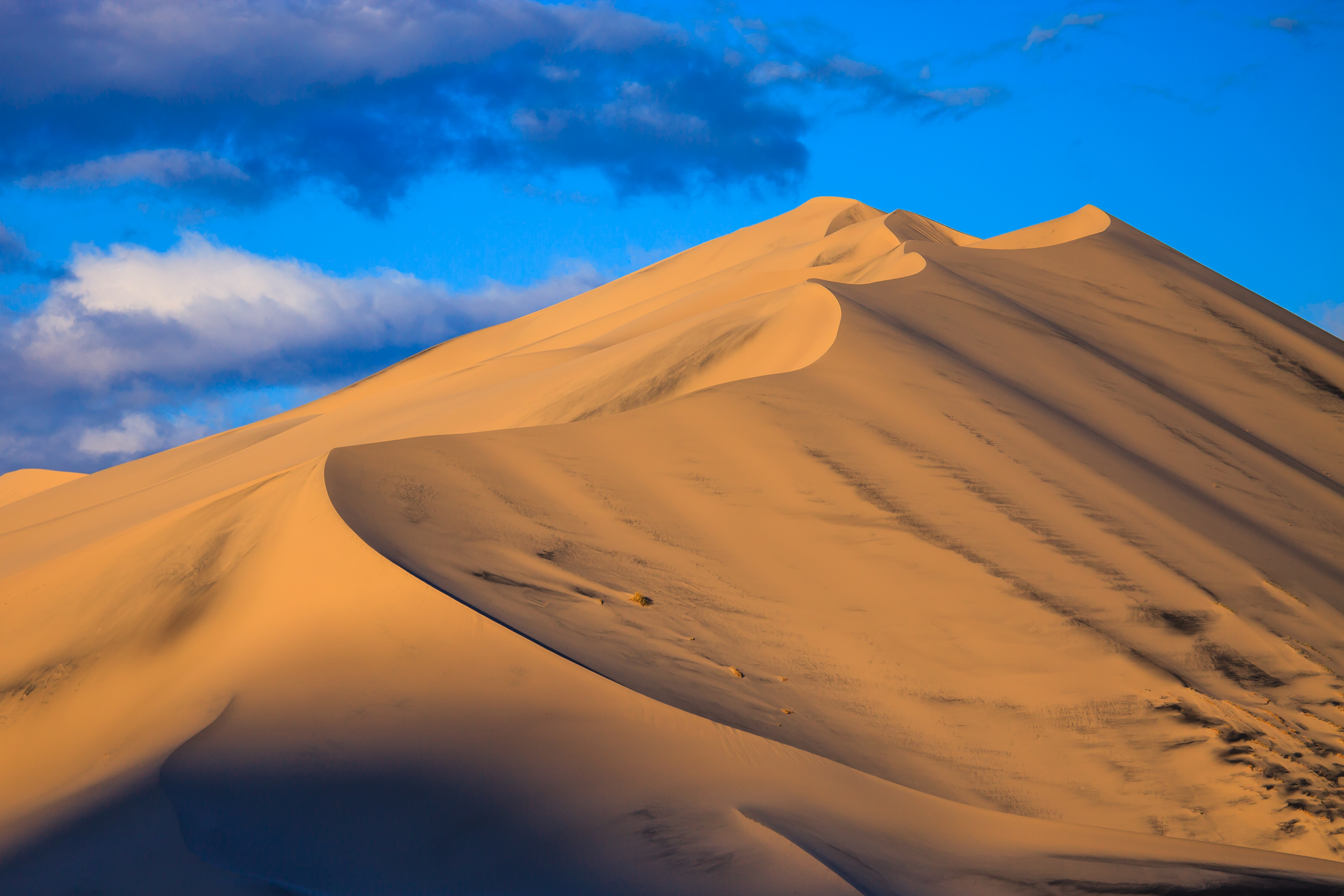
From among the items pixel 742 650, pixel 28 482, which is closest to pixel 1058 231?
pixel 742 650

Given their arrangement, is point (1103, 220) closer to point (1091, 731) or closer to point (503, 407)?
point (503, 407)

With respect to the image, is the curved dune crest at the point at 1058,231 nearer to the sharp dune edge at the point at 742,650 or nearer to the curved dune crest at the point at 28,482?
the sharp dune edge at the point at 742,650

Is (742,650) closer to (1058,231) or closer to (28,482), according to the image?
(1058,231)

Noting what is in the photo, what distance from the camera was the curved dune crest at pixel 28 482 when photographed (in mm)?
23391

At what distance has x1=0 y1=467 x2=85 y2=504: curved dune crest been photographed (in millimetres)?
23391

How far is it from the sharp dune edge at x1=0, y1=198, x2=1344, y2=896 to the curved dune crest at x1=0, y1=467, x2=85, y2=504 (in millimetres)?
15823

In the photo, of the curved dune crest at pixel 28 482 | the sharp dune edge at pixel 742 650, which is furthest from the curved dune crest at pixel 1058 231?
the curved dune crest at pixel 28 482

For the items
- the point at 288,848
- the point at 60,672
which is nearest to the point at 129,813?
the point at 288,848

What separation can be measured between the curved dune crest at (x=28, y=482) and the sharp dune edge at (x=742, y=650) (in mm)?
15823

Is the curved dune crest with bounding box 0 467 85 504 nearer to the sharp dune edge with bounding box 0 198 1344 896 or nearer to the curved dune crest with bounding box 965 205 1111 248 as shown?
the sharp dune edge with bounding box 0 198 1344 896

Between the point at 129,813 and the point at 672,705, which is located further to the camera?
the point at 672,705

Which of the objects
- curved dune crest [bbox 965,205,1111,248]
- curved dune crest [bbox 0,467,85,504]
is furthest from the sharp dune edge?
curved dune crest [bbox 0,467,85,504]

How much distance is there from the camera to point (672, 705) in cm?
404

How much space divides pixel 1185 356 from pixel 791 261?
1073 centimetres
